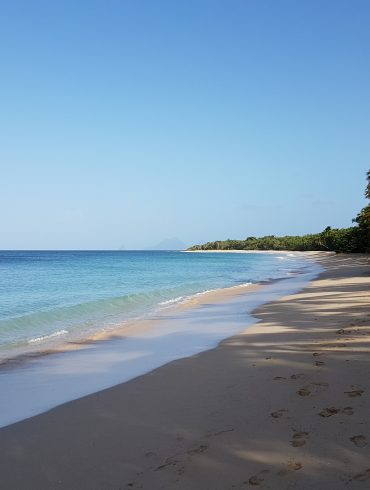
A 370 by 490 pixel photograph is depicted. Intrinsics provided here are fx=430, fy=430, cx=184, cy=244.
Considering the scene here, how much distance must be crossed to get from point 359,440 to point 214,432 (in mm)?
1433

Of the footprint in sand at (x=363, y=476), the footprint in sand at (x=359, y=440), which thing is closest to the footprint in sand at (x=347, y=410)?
the footprint in sand at (x=359, y=440)

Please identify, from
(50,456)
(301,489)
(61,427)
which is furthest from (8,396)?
(301,489)

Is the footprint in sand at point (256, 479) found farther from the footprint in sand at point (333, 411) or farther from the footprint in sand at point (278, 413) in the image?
the footprint in sand at point (333, 411)

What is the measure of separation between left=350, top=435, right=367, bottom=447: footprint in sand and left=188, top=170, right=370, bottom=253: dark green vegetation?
36829mm

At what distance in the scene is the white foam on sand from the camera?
258 inches

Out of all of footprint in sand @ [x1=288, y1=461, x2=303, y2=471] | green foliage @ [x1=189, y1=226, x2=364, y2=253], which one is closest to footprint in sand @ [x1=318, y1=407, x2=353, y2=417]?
footprint in sand @ [x1=288, y1=461, x2=303, y2=471]

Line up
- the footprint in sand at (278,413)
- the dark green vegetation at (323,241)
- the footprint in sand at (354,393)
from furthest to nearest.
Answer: the dark green vegetation at (323,241), the footprint in sand at (354,393), the footprint in sand at (278,413)

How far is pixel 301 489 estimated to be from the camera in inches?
133

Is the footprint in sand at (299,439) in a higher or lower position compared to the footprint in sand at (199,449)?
higher

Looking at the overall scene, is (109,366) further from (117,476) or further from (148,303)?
(148,303)

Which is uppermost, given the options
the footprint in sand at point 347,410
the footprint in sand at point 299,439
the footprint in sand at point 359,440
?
the footprint in sand at point 347,410

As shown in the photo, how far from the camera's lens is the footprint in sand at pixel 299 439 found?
4.10 m

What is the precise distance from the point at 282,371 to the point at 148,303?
14040mm

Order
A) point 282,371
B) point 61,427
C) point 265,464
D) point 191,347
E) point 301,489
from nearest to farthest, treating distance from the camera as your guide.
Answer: point 301,489 < point 265,464 < point 61,427 < point 282,371 < point 191,347
